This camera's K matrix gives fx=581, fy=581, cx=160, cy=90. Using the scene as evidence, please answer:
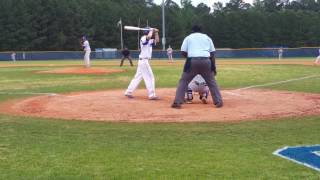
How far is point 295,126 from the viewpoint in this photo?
10.2m

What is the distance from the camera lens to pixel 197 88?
14.0 m

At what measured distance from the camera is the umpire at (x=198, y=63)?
41.7 feet

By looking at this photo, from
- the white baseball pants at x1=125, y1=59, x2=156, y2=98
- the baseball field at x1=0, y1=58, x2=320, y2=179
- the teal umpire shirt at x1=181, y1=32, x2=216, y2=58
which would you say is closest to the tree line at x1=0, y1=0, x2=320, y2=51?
the white baseball pants at x1=125, y1=59, x2=156, y2=98

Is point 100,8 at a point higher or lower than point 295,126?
higher

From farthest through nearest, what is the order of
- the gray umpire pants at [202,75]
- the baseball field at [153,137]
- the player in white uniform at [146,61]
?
1. the player in white uniform at [146,61]
2. the gray umpire pants at [202,75]
3. the baseball field at [153,137]

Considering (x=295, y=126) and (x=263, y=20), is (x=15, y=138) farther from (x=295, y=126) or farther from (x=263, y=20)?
(x=263, y=20)

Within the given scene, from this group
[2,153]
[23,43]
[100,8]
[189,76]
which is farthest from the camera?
[100,8]

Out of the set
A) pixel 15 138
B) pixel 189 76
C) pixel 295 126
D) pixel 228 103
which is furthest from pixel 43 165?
pixel 228 103

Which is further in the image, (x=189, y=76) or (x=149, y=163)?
(x=189, y=76)

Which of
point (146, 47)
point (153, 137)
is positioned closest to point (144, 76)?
point (146, 47)

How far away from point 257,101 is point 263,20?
90623 millimetres

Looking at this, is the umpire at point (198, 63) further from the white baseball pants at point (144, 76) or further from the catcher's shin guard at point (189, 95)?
the white baseball pants at point (144, 76)

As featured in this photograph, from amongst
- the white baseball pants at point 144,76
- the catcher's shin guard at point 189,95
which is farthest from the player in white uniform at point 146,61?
the catcher's shin guard at point 189,95

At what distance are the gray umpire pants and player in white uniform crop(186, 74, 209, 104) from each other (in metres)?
1.02
